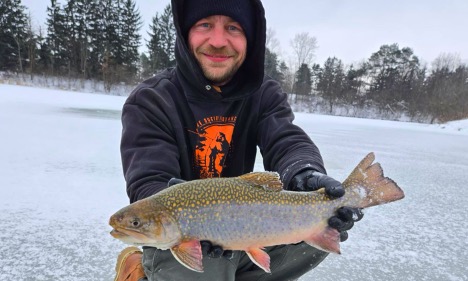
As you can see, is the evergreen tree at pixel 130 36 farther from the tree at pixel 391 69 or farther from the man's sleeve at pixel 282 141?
the man's sleeve at pixel 282 141

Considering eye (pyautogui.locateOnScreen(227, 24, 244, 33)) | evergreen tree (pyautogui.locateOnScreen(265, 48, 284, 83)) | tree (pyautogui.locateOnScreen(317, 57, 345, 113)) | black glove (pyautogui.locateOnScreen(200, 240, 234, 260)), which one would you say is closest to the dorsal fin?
black glove (pyautogui.locateOnScreen(200, 240, 234, 260))

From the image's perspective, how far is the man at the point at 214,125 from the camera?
1912 mm

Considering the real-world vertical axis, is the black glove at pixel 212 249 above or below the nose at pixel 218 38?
below

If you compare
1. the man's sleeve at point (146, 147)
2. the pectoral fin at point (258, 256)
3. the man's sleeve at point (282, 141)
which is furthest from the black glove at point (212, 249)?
the man's sleeve at point (282, 141)

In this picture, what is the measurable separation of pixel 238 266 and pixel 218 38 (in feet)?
4.67

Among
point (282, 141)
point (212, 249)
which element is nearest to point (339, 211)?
point (212, 249)

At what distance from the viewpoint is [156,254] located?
1.82 m

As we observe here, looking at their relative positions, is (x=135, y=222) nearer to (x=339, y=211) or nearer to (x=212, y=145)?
(x=339, y=211)

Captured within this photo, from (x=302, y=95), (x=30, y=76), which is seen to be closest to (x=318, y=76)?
(x=302, y=95)

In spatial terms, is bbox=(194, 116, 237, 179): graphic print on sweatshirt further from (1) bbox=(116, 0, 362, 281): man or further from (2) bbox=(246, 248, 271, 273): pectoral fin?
(2) bbox=(246, 248, 271, 273): pectoral fin

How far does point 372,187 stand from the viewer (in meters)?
1.64

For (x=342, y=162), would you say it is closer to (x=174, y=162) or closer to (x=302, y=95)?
(x=174, y=162)

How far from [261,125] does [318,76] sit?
152 feet

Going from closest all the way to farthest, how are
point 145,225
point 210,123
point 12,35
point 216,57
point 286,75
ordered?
point 145,225 → point 216,57 → point 210,123 → point 12,35 → point 286,75
